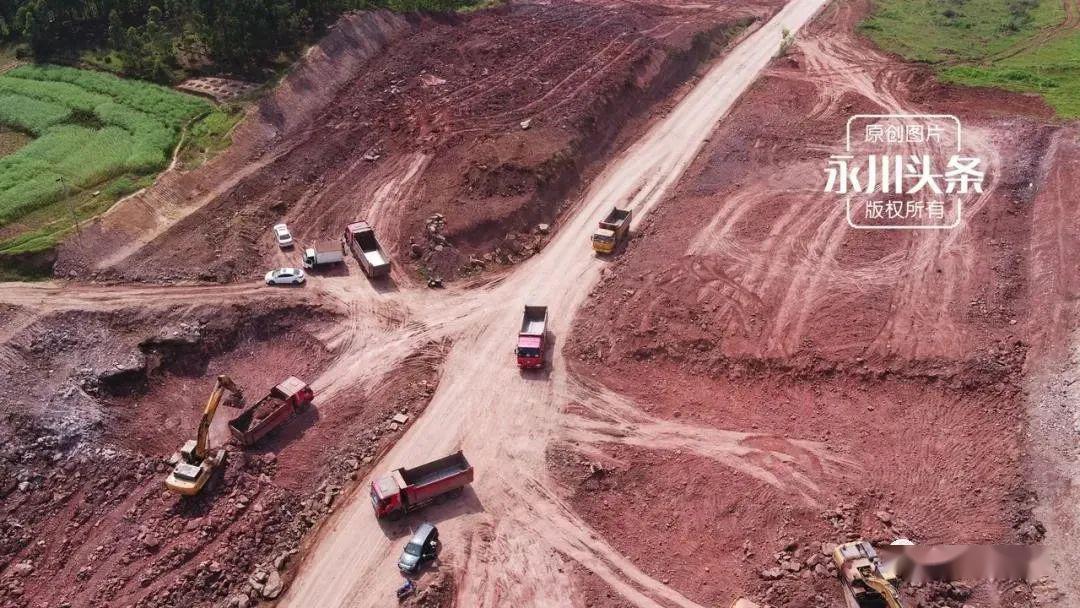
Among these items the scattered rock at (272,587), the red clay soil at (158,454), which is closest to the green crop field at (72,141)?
the red clay soil at (158,454)

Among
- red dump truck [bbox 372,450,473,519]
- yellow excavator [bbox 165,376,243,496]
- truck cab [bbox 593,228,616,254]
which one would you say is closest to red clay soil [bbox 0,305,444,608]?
yellow excavator [bbox 165,376,243,496]

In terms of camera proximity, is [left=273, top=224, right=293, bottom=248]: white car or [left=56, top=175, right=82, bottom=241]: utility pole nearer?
[left=56, top=175, right=82, bottom=241]: utility pole

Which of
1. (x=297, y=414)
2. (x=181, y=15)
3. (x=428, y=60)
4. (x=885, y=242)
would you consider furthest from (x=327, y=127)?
(x=885, y=242)

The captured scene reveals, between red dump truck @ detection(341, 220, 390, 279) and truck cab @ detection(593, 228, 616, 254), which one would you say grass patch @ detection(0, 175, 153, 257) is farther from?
truck cab @ detection(593, 228, 616, 254)

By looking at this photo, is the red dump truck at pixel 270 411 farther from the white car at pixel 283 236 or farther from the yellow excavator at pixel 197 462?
the white car at pixel 283 236

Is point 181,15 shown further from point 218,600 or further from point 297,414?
point 218,600

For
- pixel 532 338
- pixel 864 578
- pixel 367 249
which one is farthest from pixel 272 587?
pixel 864 578
